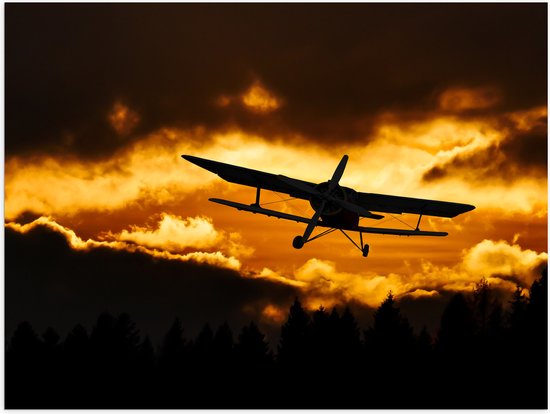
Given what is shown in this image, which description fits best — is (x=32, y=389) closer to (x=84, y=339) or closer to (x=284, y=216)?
(x=84, y=339)

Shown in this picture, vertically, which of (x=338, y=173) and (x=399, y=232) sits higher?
(x=338, y=173)

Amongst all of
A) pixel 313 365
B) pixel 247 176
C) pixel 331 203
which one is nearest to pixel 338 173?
pixel 331 203

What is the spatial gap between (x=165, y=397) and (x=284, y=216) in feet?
118

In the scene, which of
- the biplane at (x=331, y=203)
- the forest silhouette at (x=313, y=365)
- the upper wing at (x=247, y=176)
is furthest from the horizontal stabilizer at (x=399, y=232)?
the forest silhouette at (x=313, y=365)

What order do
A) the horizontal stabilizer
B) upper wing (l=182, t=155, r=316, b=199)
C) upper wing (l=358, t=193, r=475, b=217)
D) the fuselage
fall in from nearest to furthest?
the fuselage < the horizontal stabilizer < upper wing (l=182, t=155, r=316, b=199) < upper wing (l=358, t=193, r=475, b=217)

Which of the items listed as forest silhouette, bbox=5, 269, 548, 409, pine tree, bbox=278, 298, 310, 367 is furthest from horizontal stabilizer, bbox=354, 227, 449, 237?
pine tree, bbox=278, 298, 310, 367

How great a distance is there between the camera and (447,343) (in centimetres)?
6181

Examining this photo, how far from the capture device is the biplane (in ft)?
115

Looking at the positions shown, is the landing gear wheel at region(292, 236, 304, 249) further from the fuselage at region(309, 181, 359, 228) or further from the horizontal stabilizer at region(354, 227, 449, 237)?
the horizontal stabilizer at region(354, 227, 449, 237)

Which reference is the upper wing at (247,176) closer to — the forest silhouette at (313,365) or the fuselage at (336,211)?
the fuselage at (336,211)

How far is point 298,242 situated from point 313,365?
30.5 m

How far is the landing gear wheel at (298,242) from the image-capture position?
33.7 meters

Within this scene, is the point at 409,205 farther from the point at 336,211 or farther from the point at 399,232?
the point at 336,211

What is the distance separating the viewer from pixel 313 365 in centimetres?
6150
